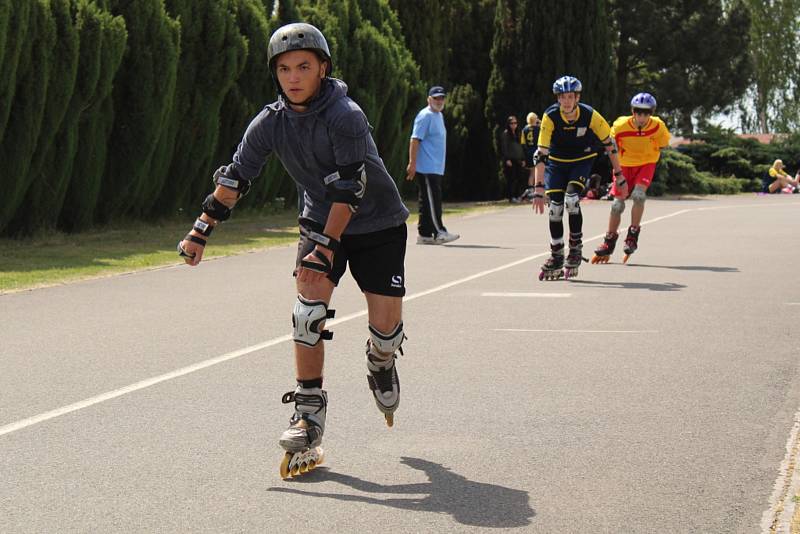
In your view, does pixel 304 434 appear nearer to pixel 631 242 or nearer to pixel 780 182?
pixel 631 242

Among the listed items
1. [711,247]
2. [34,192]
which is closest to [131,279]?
[34,192]

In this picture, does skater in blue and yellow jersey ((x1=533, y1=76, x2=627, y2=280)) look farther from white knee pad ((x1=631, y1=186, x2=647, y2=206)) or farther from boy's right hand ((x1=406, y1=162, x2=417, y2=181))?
boy's right hand ((x1=406, y1=162, x2=417, y2=181))

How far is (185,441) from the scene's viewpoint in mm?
6781

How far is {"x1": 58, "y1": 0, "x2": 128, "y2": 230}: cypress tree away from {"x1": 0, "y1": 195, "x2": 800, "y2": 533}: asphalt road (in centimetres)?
578

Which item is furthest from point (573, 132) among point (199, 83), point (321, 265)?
point (199, 83)

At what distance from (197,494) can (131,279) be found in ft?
30.0

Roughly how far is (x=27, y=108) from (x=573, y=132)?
7307 mm

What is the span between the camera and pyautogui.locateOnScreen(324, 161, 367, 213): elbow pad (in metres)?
6.12

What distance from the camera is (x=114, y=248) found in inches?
725

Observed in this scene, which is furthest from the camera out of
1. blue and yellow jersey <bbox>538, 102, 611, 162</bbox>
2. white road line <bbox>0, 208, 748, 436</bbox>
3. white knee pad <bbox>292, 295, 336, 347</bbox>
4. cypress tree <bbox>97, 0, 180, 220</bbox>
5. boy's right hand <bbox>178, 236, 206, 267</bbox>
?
cypress tree <bbox>97, 0, 180, 220</bbox>

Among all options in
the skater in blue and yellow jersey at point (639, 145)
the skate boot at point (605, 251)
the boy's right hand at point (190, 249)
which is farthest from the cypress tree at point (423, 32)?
the boy's right hand at point (190, 249)

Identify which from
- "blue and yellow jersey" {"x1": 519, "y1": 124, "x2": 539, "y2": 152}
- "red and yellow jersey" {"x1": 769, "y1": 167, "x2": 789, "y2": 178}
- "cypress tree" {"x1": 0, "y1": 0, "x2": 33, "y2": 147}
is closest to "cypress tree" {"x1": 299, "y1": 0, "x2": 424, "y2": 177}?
"blue and yellow jersey" {"x1": 519, "y1": 124, "x2": 539, "y2": 152}

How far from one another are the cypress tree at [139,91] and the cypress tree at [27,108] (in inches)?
93.4

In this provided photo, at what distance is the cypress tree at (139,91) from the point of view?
2092cm
